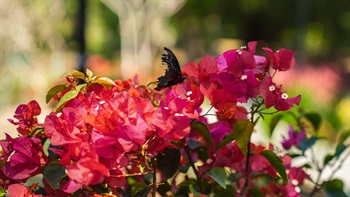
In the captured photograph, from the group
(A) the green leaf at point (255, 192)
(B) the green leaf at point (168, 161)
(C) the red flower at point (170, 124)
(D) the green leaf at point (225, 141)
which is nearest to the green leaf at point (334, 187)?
(A) the green leaf at point (255, 192)

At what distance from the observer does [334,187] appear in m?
1.27

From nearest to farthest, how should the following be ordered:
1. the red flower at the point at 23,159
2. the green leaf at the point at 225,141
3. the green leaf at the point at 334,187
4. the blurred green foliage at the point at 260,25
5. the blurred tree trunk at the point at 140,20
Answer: the red flower at the point at 23,159
the green leaf at the point at 225,141
the green leaf at the point at 334,187
the blurred tree trunk at the point at 140,20
the blurred green foliage at the point at 260,25

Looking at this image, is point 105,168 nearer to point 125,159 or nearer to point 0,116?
point 125,159

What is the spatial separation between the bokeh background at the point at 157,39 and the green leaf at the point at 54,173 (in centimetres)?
21

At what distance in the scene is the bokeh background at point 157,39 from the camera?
24.6 ft

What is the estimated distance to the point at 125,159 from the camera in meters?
0.84

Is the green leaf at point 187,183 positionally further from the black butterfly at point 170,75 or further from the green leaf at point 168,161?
the black butterfly at point 170,75

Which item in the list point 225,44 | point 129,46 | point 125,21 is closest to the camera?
point 125,21

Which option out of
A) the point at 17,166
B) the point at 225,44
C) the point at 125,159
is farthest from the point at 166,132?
the point at 225,44

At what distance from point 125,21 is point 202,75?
39.4ft

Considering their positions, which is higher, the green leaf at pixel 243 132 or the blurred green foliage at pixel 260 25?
the green leaf at pixel 243 132

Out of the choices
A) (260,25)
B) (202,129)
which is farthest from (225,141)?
(260,25)

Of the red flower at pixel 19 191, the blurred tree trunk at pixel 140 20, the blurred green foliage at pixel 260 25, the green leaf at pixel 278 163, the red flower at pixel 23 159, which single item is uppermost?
the red flower at pixel 23 159

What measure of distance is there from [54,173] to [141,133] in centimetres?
16
